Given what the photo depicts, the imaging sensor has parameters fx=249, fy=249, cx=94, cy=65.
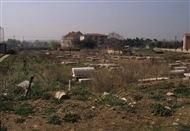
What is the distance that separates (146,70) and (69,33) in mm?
90714

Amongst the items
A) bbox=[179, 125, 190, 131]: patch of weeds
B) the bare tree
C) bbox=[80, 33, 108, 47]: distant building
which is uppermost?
bbox=[80, 33, 108, 47]: distant building

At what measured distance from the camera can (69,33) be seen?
102312mm

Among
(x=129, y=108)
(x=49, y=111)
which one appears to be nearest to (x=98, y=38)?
(x=129, y=108)

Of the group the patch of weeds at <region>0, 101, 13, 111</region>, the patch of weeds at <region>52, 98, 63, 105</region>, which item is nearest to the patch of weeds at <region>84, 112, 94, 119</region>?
the patch of weeds at <region>52, 98, 63, 105</region>

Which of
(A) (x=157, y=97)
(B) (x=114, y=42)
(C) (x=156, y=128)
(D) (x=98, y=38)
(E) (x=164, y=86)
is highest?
(D) (x=98, y=38)

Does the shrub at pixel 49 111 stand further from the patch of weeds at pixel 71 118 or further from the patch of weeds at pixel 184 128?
the patch of weeds at pixel 184 128

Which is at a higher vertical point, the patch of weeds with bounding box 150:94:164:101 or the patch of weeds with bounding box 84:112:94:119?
the patch of weeds with bounding box 150:94:164:101

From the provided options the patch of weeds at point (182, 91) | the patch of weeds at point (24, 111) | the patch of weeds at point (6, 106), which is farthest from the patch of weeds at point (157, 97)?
the patch of weeds at point (6, 106)

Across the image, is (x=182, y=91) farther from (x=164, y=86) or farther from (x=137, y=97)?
(x=137, y=97)

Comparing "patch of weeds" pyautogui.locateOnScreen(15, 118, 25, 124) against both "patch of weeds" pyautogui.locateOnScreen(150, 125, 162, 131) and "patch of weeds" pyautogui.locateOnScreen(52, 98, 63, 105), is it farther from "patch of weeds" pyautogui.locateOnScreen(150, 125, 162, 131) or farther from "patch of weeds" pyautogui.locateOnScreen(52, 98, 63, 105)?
"patch of weeds" pyautogui.locateOnScreen(150, 125, 162, 131)

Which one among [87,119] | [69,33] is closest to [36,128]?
[87,119]

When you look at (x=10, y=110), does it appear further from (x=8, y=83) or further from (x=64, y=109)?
(x=8, y=83)

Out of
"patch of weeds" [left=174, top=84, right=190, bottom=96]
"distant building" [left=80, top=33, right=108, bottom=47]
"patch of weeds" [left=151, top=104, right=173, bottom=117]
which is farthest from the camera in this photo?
"distant building" [left=80, top=33, right=108, bottom=47]

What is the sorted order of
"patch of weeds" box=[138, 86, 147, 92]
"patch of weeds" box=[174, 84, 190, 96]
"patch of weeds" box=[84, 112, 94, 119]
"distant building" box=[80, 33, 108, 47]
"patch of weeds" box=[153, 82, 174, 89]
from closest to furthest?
"patch of weeds" box=[84, 112, 94, 119], "patch of weeds" box=[174, 84, 190, 96], "patch of weeds" box=[138, 86, 147, 92], "patch of weeds" box=[153, 82, 174, 89], "distant building" box=[80, 33, 108, 47]
